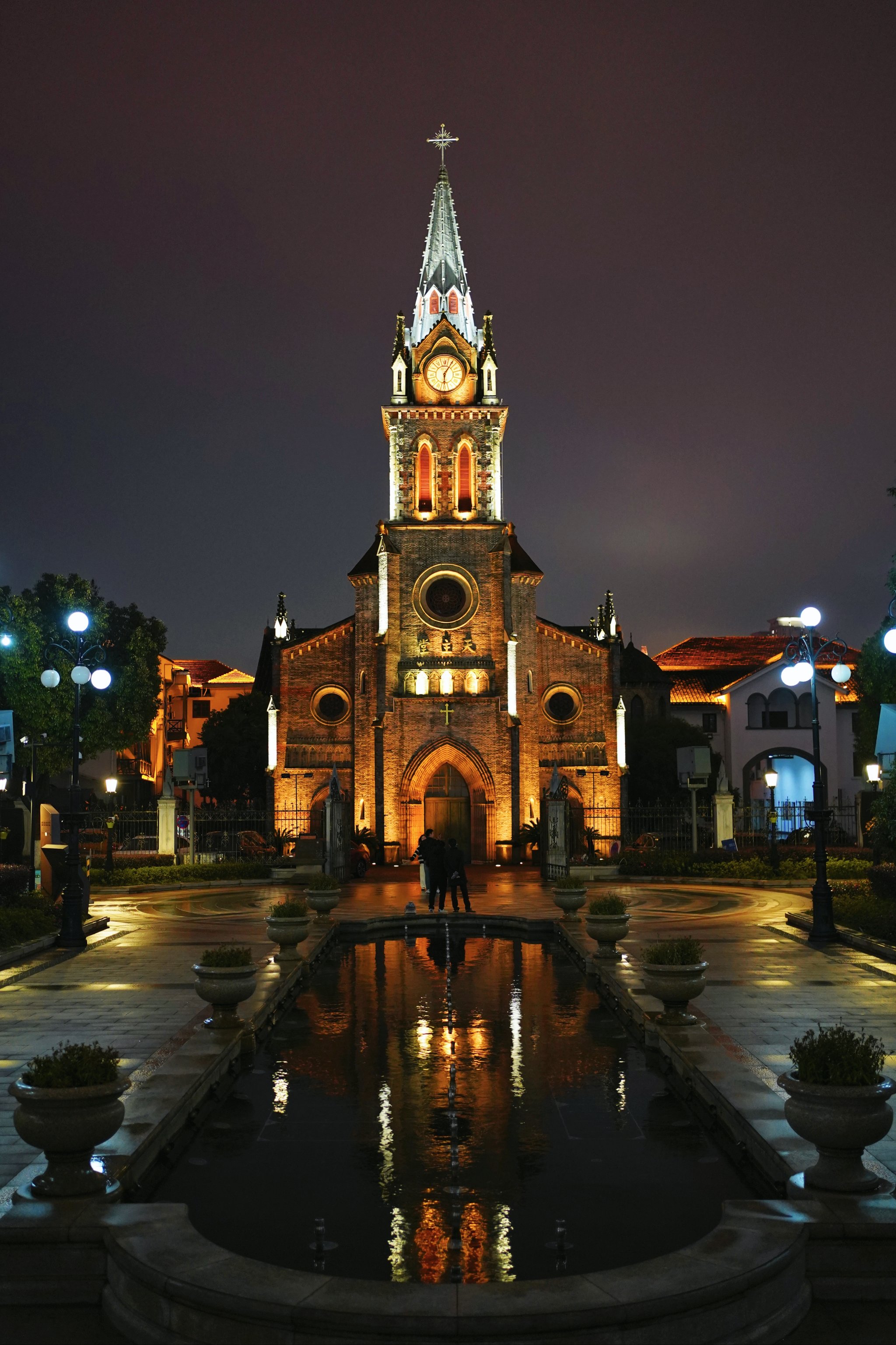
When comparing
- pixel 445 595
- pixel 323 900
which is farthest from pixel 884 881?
pixel 445 595

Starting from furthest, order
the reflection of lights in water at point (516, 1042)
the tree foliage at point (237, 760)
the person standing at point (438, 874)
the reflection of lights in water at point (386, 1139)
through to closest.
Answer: the tree foliage at point (237, 760) → the person standing at point (438, 874) → the reflection of lights in water at point (516, 1042) → the reflection of lights in water at point (386, 1139)

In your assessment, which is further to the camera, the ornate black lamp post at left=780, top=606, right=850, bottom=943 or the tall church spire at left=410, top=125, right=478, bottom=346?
the tall church spire at left=410, top=125, right=478, bottom=346

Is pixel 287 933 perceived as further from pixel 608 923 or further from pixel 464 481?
pixel 464 481

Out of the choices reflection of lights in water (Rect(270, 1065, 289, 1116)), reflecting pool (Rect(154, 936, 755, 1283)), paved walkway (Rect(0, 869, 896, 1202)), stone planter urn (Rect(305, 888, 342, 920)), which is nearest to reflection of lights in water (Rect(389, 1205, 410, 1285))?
reflecting pool (Rect(154, 936, 755, 1283))

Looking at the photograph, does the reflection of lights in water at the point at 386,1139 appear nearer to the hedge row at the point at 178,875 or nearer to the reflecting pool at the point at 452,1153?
the reflecting pool at the point at 452,1153

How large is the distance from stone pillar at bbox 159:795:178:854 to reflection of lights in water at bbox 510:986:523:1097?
73.6 feet

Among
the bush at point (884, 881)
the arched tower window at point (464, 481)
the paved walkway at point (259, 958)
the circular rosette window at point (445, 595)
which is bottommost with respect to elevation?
the paved walkway at point (259, 958)

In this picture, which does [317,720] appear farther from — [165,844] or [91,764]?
[91,764]

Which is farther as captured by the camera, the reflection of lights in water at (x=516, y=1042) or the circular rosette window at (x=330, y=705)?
the circular rosette window at (x=330, y=705)

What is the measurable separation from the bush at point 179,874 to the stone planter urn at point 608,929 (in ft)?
61.9

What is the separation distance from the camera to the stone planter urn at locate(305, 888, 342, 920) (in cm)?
2220

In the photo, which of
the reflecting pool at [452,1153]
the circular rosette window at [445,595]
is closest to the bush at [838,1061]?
the reflecting pool at [452,1153]

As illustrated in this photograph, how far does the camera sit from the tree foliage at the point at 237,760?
57719 millimetres

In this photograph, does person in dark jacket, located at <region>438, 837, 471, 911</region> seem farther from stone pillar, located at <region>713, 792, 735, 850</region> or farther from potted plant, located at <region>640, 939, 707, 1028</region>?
stone pillar, located at <region>713, 792, 735, 850</region>
